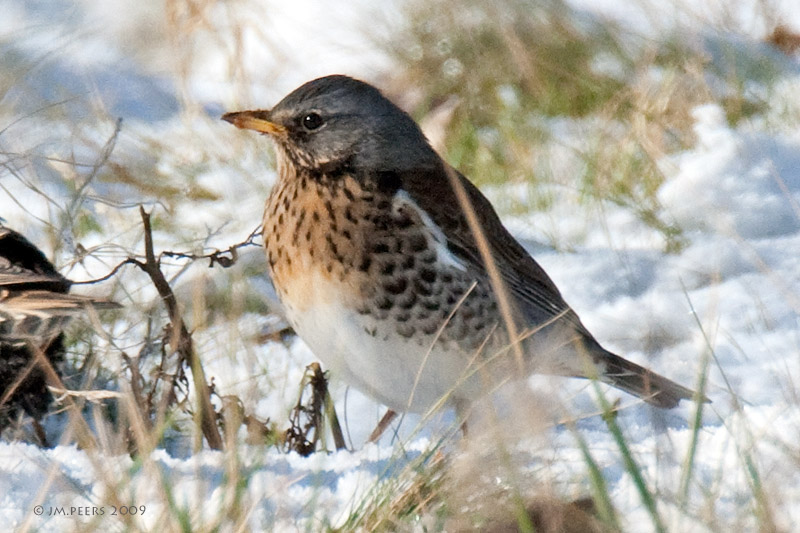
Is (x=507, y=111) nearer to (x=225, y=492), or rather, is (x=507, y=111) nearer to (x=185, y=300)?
(x=185, y=300)

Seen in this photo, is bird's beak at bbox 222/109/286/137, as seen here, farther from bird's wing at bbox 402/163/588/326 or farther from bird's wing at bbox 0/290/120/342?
bird's wing at bbox 0/290/120/342

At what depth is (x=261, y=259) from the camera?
518 centimetres

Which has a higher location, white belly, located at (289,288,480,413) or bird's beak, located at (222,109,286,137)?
bird's beak, located at (222,109,286,137)

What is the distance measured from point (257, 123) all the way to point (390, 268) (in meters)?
0.70

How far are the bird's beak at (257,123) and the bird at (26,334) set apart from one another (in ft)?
2.27

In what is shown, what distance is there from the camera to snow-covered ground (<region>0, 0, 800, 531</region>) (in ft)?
9.01

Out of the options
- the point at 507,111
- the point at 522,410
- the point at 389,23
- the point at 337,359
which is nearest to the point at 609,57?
the point at 507,111

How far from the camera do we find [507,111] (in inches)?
245

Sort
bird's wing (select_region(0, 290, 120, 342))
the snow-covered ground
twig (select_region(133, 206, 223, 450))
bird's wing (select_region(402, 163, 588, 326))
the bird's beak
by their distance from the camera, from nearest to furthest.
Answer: the snow-covered ground → bird's wing (select_region(0, 290, 120, 342)) → twig (select_region(133, 206, 223, 450)) → bird's wing (select_region(402, 163, 588, 326)) → the bird's beak

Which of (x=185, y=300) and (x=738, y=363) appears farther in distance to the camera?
(x=185, y=300)

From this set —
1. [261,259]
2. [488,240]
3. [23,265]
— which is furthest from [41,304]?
[261,259]

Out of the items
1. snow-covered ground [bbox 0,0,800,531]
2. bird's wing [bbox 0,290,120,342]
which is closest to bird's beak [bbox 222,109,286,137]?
snow-covered ground [bbox 0,0,800,531]

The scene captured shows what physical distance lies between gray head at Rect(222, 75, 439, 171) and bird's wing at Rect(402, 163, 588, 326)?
0.13 meters

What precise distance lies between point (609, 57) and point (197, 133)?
214cm
